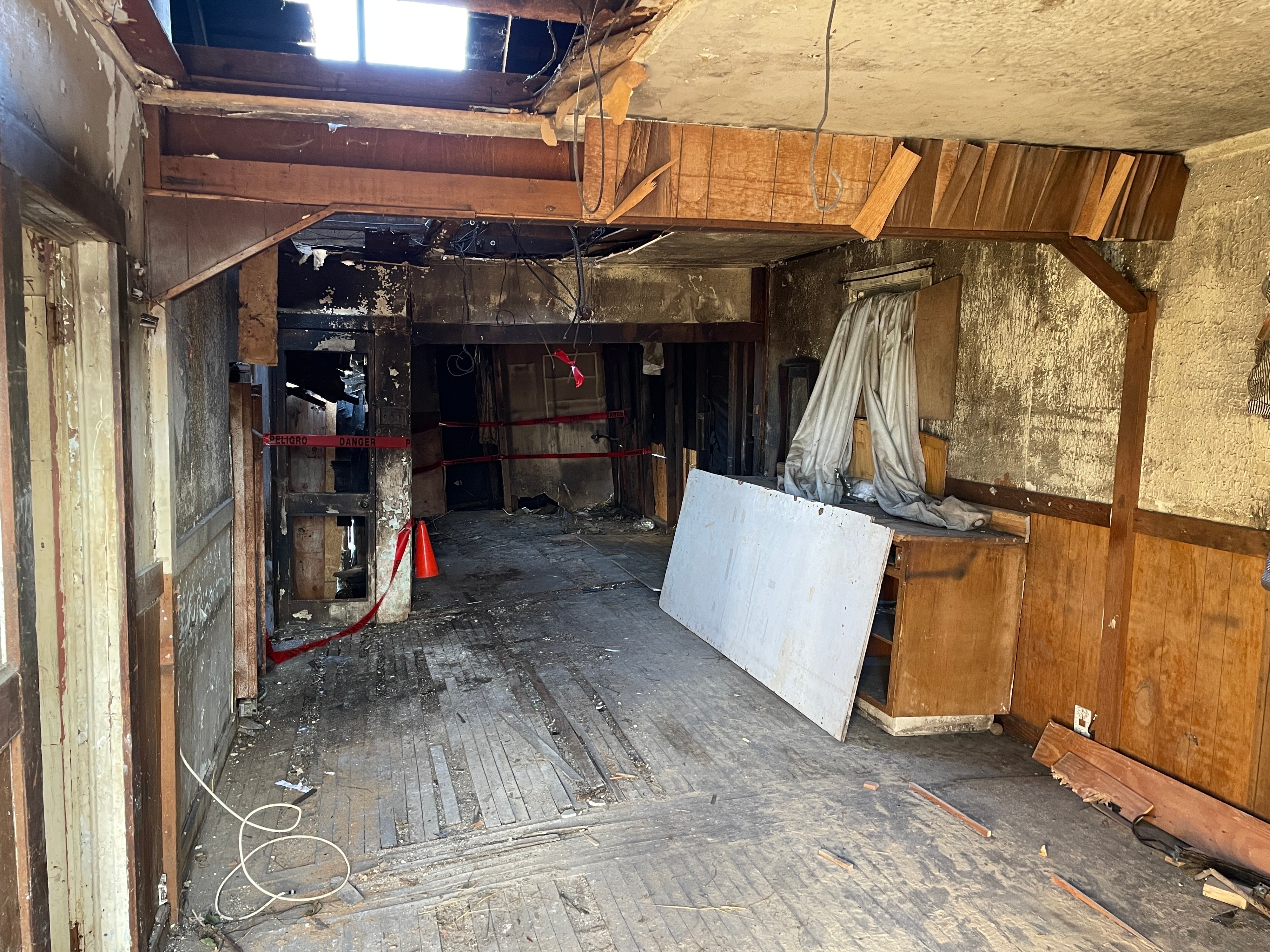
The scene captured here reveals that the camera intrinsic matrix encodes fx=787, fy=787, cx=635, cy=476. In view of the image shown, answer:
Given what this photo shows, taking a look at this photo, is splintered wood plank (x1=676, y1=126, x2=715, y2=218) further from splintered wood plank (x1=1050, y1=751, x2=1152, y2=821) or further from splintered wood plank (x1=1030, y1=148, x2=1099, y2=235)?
splintered wood plank (x1=1050, y1=751, x2=1152, y2=821)

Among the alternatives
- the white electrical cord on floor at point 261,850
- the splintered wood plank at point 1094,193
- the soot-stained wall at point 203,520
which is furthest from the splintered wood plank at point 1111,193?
the white electrical cord on floor at point 261,850

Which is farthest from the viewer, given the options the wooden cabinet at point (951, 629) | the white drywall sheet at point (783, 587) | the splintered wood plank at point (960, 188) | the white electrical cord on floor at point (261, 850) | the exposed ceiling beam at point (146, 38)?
the white drywall sheet at point (783, 587)

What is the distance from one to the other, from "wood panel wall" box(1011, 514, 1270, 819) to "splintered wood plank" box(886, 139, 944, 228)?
5.25 feet

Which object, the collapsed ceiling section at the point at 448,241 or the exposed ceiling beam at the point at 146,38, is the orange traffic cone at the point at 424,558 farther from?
the exposed ceiling beam at the point at 146,38

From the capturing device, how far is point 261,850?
114 inches

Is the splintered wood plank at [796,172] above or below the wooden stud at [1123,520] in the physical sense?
above

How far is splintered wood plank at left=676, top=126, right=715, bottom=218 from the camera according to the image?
2.63 m

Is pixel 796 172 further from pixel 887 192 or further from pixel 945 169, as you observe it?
pixel 945 169

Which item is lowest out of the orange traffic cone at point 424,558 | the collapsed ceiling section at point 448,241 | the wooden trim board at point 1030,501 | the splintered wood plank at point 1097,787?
the splintered wood plank at point 1097,787

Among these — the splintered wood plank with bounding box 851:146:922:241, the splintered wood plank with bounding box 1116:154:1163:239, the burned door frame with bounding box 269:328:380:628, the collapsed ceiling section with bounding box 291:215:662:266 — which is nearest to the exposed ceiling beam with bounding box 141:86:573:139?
the splintered wood plank with bounding box 851:146:922:241

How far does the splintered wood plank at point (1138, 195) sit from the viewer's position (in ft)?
9.75

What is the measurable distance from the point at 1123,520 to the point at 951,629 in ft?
3.05

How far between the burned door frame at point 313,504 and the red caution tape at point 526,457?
4.29 m

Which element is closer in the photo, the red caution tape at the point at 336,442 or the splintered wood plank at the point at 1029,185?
the splintered wood plank at the point at 1029,185
